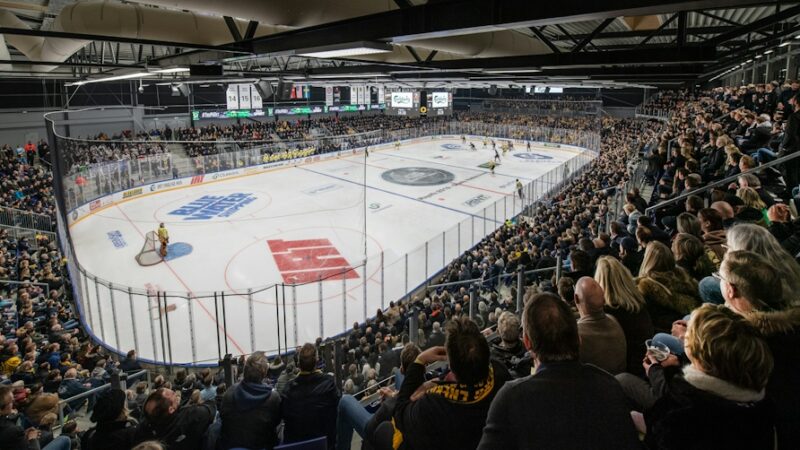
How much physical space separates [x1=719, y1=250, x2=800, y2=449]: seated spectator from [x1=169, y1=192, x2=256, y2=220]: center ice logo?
72.7ft

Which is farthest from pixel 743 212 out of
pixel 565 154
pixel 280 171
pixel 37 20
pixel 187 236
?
pixel 565 154

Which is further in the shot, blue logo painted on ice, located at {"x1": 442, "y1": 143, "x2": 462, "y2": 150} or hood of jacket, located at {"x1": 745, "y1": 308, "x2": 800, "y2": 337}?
blue logo painted on ice, located at {"x1": 442, "y1": 143, "x2": 462, "y2": 150}

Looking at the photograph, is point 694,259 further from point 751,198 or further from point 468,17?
point 468,17

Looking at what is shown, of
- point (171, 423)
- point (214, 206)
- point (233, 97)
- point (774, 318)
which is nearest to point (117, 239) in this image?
point (214, 206)

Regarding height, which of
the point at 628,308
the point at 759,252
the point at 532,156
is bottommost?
the point at 532,156

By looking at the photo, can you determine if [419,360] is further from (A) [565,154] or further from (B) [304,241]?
(A) [565,154]

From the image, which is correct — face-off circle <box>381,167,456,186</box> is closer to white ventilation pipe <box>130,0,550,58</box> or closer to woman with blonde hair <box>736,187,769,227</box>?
white ventilation pipe <box>130,0,550,58</box>

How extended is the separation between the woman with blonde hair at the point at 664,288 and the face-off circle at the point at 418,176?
1060 inches

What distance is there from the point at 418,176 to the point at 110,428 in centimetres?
3014

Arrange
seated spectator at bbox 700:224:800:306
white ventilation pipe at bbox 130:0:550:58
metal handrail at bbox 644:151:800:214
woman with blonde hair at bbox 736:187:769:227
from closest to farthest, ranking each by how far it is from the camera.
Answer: seated spectator at bbox 700:224:800:306 → white ventilation pipe at bbox 130:0:550:58 → metal handrail at bbox 644:151:800:214 → woman with blonde hair at bbox 736:187:769:227

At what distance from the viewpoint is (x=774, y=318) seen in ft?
7.64

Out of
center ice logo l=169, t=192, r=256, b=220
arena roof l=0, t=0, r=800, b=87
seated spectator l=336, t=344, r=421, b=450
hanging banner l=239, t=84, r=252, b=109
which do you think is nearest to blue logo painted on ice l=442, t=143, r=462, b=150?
hanging banner l=239, t=84, r=252, b=109

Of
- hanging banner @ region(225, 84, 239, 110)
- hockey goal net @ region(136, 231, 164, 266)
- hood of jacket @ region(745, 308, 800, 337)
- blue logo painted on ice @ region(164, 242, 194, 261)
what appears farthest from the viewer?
hanging banner @ region(225, 84, 239, 110)

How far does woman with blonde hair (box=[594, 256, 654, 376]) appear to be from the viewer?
321cm
